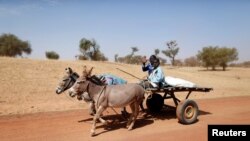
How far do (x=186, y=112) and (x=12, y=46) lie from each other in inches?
1905

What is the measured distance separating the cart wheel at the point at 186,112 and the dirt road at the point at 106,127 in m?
0.21

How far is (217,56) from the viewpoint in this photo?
5625cm

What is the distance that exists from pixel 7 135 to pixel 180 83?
222 inches

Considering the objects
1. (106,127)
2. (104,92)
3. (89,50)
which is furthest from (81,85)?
(89,50)

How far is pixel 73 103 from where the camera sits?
15273mm

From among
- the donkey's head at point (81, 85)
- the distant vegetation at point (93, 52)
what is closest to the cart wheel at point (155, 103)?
the donkey's head at point (81, 85)

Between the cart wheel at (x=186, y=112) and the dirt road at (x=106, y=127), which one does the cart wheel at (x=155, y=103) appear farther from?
the cart wheel at (x=186, y=112)

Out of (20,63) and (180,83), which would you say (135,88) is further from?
(20,63)

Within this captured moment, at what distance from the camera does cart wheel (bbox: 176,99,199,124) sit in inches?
366

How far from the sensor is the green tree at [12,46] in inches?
2037

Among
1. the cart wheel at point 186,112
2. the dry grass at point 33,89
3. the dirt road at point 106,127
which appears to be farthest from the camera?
the dry grass at point 33,89

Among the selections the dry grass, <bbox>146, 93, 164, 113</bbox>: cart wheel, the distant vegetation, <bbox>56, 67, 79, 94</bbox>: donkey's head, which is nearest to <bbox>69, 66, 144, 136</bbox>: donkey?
<bbox>56, 67, 79, 94</bbox>: donkey's head

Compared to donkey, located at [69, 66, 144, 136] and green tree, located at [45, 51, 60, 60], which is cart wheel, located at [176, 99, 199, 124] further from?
green tree, located at [45, 51, 60, 60]

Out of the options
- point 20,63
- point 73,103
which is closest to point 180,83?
point 73,103
